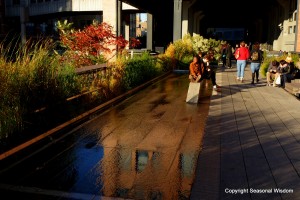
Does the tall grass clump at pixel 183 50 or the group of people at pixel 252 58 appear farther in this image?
the tall grass clump at pixel 183 50

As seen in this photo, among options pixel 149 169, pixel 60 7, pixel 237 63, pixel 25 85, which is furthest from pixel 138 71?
pixel 60 7

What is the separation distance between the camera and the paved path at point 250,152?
4.56 meters

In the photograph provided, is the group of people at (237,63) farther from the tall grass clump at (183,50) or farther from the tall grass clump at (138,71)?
the tall grass clump at (138,71)

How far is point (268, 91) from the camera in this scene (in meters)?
13.4

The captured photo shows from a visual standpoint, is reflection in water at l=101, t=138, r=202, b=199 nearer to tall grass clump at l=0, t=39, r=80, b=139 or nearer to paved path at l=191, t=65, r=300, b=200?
paved path at l=191, t=65, r=300, b=200

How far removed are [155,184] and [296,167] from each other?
225 centimetres

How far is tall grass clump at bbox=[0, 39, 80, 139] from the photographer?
250 inches

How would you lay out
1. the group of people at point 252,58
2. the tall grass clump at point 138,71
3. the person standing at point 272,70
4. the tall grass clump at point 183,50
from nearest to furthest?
1. the tall grass clump at point 138,71
2. the person standing at point 272,70
3. the group of people at point 252,58
4. the tall grass clump at point 183,50

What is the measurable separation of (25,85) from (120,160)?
99.1 inches

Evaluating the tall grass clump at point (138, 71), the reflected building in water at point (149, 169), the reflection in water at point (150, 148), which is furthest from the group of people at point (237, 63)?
the reflected building in water at point (149, 169)

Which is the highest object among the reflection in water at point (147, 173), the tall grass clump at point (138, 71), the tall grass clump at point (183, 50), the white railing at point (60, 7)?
the white railing at point (60, 7)

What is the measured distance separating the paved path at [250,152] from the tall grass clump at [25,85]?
342cm

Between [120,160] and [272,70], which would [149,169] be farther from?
[272,70]

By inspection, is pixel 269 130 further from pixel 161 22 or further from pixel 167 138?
pixel 161 22
